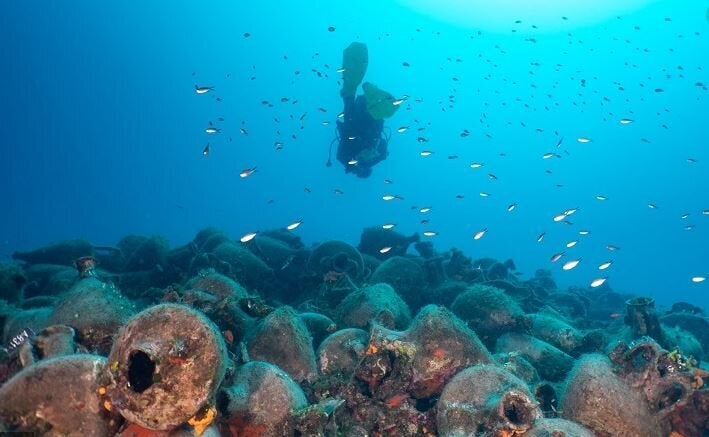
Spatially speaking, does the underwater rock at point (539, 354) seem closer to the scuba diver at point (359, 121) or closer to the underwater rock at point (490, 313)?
the underwater rock at point (490, 313)

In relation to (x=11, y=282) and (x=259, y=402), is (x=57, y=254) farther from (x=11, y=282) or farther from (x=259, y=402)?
(x=259, y=402)

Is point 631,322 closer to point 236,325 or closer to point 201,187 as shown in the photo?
point 236,325

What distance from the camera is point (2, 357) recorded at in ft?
15.4

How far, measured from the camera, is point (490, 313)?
9.42 metres

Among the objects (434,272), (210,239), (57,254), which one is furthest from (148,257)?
(434,272)

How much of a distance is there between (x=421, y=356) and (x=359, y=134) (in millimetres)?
16841

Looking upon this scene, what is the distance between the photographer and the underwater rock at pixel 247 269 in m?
13.4

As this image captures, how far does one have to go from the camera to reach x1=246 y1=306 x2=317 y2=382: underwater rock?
22.1 feet

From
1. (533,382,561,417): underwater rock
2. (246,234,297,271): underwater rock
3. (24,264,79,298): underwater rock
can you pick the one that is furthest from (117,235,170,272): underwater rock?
(533,382,561,417): underwater rock

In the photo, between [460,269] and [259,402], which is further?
[460,269]

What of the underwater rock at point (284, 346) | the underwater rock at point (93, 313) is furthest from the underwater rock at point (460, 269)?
the underwater rock at point (93, 313)

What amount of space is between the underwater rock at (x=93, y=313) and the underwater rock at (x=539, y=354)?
653 cm

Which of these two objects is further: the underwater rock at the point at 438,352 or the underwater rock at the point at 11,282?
the underwater rock at the point at 11,282

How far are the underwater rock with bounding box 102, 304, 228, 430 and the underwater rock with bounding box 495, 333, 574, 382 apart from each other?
597cm
